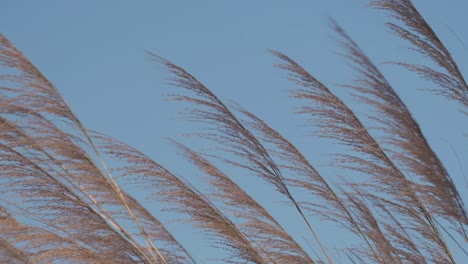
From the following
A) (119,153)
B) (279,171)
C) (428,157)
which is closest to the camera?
(428,157)

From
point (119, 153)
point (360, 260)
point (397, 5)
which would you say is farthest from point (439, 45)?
point (119, 153)

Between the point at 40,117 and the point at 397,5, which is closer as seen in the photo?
the point at 40,117

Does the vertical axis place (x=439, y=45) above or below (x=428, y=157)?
above

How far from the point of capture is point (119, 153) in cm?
436

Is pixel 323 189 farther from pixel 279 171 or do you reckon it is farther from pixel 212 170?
pixel 212 170

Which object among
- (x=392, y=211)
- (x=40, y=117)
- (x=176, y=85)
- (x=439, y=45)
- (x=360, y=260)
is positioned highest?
(x=439, y=45)

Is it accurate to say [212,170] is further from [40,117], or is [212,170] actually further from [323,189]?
[40,117]

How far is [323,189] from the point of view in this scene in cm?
470

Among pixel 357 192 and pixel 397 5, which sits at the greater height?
pixel 397 5

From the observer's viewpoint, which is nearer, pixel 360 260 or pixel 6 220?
pixel 6 220

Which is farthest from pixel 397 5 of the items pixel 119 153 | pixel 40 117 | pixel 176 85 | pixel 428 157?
pixel 40 117

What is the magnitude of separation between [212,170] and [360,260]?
1103mm

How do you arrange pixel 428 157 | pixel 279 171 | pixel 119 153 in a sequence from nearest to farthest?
1. pixel 428 157
2. pixel 119 153
3. pixel 279 171

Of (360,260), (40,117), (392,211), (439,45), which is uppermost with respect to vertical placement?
(439,45)
